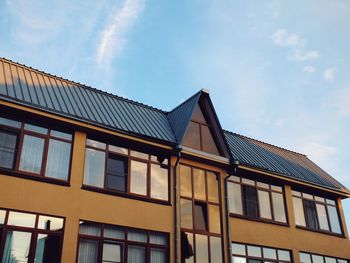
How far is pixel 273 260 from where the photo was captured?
22.6 meters

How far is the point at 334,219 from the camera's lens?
88.4 feet

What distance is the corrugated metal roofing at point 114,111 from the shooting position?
18.2 metres

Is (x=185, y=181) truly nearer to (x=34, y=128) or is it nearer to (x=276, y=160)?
(x=34, y=128)

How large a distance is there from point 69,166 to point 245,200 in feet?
32.7

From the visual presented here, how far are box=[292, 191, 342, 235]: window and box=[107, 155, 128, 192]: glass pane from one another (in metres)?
11.0

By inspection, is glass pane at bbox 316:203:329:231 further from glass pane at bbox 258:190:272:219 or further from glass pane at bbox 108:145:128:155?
glass pane at bbox 108:145:128:155

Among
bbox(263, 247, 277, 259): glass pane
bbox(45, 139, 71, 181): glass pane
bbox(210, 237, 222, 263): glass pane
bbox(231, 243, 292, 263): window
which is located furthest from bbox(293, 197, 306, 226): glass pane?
bbox(45, 139, 71, 181): glass pane

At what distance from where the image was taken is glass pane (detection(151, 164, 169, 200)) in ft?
65.5

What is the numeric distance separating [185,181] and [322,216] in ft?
33.6

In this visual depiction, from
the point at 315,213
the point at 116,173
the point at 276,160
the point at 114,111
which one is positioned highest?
the point at 276,160

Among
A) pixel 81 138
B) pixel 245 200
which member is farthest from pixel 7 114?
pixel 245 200

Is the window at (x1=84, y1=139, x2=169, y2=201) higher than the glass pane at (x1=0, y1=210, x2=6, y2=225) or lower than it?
higher

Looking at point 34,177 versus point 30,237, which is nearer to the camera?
point 30,237

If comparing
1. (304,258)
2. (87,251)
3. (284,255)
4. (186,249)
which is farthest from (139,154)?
(304,258)
